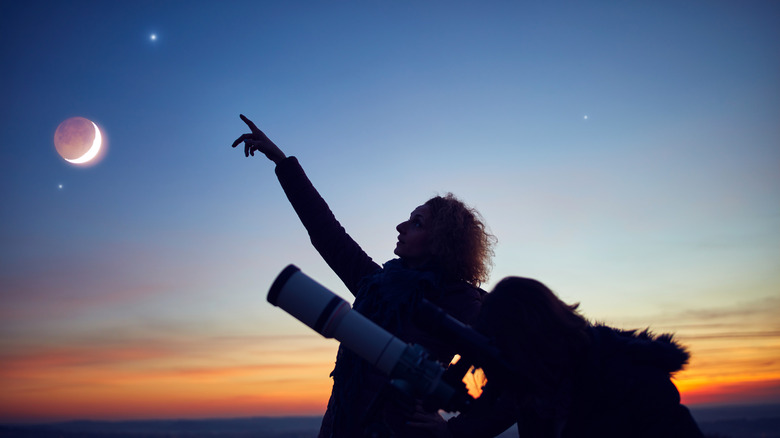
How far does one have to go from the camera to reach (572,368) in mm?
2590

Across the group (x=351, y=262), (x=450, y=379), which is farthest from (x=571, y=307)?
(x=351, y=262)

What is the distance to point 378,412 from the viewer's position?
269 cm

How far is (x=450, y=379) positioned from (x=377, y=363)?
1.41 feet

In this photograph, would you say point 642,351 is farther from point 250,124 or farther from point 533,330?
point 250,124

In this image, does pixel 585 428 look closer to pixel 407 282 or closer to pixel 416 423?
pixel 416 423

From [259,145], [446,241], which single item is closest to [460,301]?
[446,241]

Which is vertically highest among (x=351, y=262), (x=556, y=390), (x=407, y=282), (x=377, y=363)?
(x=351, y=262)

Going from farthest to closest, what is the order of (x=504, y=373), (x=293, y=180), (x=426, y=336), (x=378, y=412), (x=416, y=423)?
1. (x=293, y=180)
2. (x=426, y=336)
3. (x=416, y=423)
4. (x=378, y=412)
5. (x=504, y=373)

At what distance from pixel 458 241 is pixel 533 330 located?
5.49 feet

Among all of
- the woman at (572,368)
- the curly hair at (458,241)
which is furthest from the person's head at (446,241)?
the woman at (572,368)

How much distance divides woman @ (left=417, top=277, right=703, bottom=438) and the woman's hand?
2.71 metres

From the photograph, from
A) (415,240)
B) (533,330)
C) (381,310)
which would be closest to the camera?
(533,330)

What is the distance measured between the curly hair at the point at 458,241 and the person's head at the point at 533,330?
4.46ft

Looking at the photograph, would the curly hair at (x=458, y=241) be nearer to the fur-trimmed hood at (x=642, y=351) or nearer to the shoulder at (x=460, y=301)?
the shoulder at (x=460, y=301)
